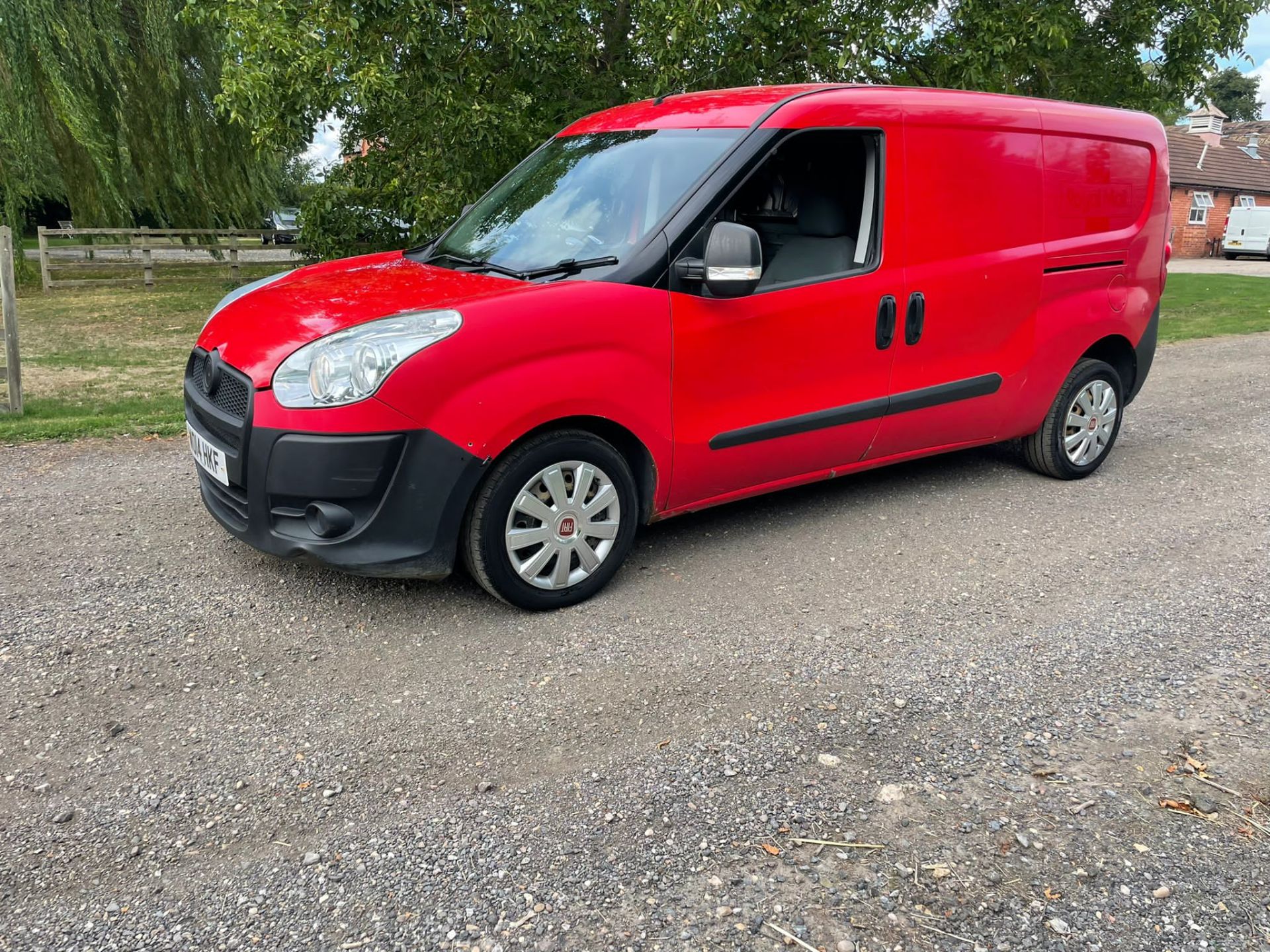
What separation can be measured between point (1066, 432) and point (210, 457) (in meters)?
4.47

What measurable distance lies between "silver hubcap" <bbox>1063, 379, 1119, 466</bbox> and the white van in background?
35.5 meters

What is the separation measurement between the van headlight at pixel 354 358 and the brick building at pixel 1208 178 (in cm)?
3773

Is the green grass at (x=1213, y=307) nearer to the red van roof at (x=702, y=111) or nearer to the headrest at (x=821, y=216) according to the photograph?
the headrest at (x=821, y=216)

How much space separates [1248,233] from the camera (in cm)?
3522

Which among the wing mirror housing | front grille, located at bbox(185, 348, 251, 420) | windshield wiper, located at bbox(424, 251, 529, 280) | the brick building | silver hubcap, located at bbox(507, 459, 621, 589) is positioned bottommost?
silver hubcap, located at bbox(507, 459, 621, 589)

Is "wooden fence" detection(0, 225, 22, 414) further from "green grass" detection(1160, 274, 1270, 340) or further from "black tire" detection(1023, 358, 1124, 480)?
"green grass" detection(1160, 274, 1270, 340)

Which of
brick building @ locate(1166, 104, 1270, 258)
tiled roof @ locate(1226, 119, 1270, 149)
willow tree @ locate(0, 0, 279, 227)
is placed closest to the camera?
willow tree @ locate(0, 0, 279, 227)

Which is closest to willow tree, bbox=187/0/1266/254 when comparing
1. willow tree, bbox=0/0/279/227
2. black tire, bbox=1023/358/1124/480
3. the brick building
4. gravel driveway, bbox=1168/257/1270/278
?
black tire, bbox=1023/358/1124/480

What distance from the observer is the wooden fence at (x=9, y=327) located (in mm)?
6633

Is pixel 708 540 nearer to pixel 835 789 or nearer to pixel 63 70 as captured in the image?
pixel 835 789

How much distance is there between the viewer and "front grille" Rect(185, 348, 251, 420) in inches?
144

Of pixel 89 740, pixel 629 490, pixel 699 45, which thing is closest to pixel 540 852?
pixel 89 740

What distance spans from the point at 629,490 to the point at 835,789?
5.15 ft

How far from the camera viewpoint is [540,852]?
2.54 m
